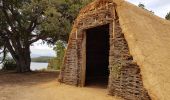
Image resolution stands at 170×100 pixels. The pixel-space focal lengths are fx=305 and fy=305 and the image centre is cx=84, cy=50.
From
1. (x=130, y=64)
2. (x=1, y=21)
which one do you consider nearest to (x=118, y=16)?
(x=130, y=64)

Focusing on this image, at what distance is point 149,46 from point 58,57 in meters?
18.1

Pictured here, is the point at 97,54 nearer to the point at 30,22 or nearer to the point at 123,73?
the point at 30,22

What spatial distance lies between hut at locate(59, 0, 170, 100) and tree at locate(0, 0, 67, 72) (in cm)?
447

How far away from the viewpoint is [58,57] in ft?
95.3

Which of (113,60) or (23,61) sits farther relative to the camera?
(23,61)

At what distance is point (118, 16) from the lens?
1240cm

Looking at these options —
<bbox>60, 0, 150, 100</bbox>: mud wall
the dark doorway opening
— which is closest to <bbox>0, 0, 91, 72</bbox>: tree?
the dark doorway opening

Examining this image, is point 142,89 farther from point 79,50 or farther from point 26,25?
point 26,25

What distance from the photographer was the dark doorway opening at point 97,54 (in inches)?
688

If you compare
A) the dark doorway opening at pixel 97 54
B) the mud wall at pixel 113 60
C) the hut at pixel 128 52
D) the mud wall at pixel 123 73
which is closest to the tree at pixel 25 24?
the dark doorway opening at pixel 97 54

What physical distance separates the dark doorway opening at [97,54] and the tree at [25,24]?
3.10 meters

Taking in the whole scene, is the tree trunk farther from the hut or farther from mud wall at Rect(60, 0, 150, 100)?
mud wall at Rect(60, 0, 150, 100)

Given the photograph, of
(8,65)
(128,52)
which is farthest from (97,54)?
(8,65)

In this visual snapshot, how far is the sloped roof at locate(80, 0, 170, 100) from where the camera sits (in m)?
9.66
